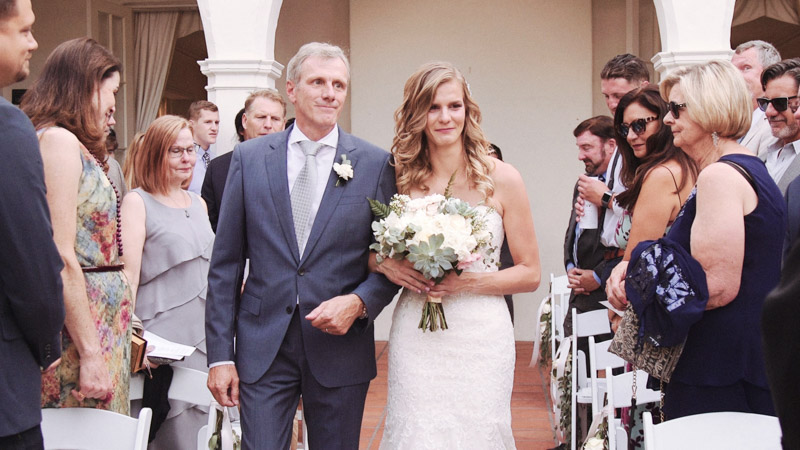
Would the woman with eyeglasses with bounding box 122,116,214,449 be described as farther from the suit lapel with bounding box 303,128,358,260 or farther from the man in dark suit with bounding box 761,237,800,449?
the man in dark suit with bounding box 761,237,800,449

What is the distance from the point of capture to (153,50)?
11266 mm

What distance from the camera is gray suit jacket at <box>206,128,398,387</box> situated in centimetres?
307

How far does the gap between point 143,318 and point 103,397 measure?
1.15m

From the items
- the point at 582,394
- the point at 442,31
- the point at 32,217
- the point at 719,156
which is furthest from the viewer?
the point at 442,31

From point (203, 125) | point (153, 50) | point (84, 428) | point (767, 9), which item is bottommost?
point (84, 428)

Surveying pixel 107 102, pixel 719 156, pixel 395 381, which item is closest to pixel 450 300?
pixel 395 381

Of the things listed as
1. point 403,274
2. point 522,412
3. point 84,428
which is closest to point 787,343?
point 403,274

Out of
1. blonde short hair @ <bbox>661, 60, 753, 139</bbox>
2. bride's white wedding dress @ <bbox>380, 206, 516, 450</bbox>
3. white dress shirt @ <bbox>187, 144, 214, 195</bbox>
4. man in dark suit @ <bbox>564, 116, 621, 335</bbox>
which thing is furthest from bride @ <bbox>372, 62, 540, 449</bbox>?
white dress shirt @ <bbox>187, 144, 214, 195</bbox>

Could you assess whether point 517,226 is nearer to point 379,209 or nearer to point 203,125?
point 379,209

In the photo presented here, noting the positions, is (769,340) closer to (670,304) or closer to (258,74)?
(670,304)

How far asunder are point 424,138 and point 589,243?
2.05 metres

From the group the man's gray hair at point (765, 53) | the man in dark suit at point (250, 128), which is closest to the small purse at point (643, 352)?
the man's gray hair at point (765, 53)

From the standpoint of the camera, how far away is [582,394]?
15.6 feet

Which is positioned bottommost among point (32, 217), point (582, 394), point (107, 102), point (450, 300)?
point (582, 394)
